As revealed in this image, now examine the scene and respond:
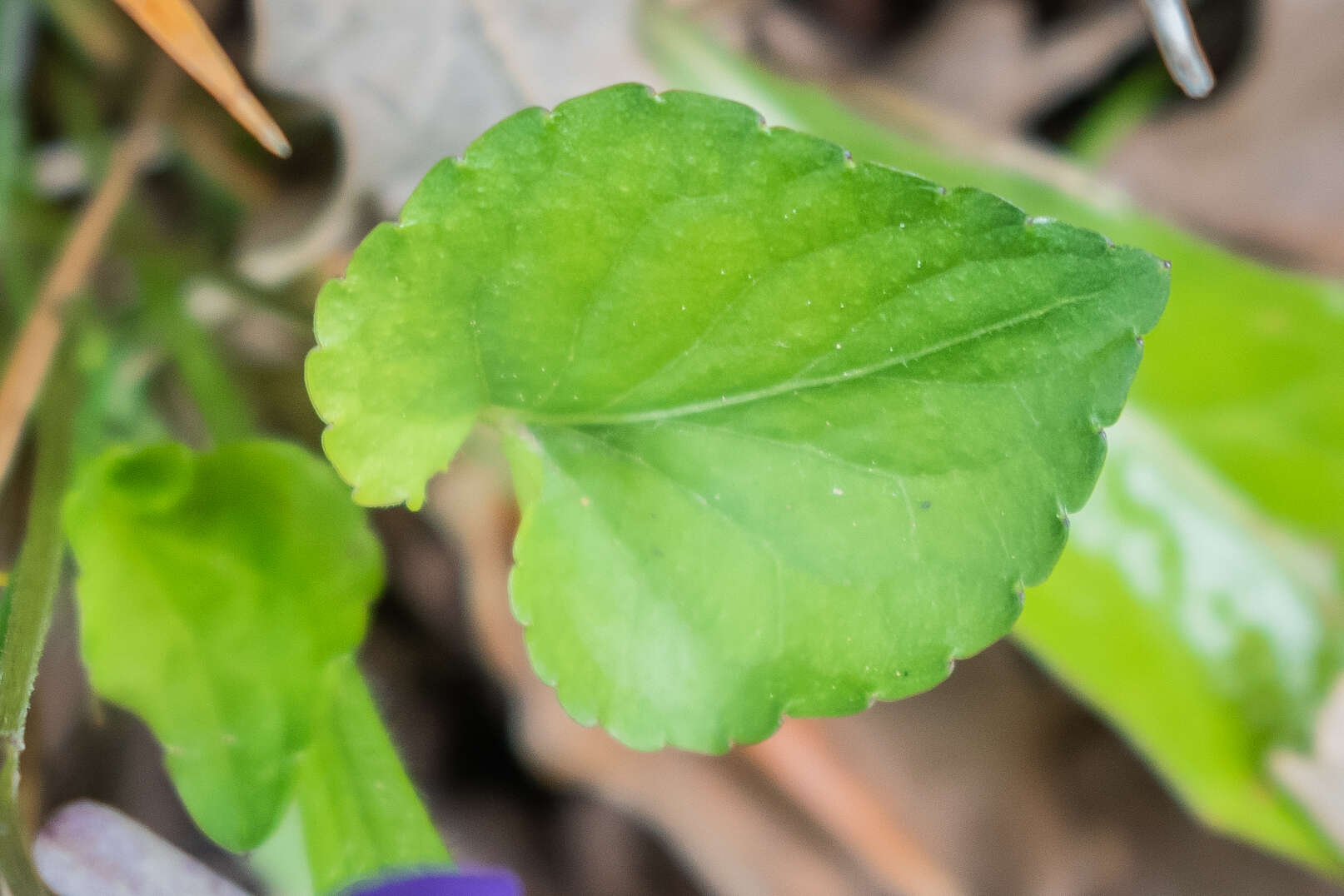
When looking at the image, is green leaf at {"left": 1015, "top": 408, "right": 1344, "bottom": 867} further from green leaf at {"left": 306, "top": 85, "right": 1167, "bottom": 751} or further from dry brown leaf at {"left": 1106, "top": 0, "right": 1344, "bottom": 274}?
green leaf at {"left": 306, "top": 85, "right": 1167, "bottom": 751}

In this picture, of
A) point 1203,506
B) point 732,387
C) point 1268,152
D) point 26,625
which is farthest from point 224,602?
point 1268,152

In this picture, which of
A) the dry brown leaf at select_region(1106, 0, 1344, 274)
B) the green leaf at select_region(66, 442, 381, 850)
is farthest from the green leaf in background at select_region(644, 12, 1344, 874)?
the green leaf at select_region(66, 442, 381, 850)

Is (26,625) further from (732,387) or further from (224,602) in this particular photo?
(732,387)

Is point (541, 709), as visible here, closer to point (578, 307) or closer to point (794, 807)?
point (794, 807)

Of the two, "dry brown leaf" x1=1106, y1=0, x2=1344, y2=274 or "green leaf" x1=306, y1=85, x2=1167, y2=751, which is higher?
"green leaf" x1=306, y1=85, x2=1167, y2=751

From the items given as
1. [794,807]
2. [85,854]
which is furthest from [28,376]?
[794,807]

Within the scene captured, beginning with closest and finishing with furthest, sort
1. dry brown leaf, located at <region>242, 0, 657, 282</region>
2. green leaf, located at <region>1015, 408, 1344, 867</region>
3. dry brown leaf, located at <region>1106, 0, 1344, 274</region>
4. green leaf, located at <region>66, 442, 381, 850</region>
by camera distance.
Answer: green leaf, located at <region>66, 442, 381, 850</region> → dry brown leaf, located at <region>242, 0, 657, 282</region> → green leaf, located at <region>1015, 408, 1344, 867</region> → dry brown leaf, located at <region>1106, 0, 1344, 274</region>

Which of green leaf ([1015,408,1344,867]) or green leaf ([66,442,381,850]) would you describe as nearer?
green leaf ([66,442,381,850])

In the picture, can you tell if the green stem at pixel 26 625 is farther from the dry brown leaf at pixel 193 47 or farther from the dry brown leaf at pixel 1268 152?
the dry brown leaf at pixel 1268 152
